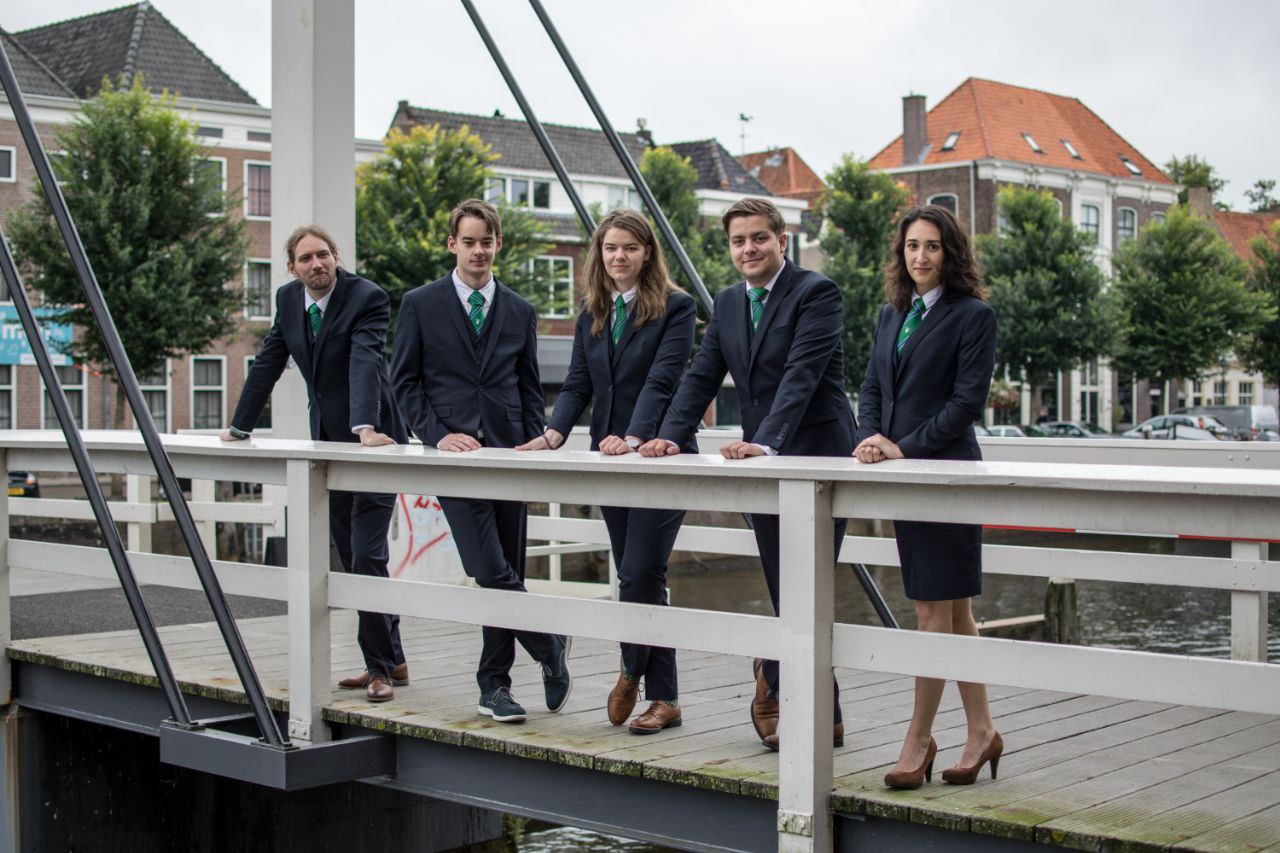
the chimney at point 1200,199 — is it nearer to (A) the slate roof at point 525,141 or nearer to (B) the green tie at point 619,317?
(A) the slate roof at point 525,141

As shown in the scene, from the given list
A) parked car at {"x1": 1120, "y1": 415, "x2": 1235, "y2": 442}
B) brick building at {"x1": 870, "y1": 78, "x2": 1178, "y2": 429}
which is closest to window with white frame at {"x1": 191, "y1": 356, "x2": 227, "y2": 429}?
parked car at {"x1": 1120, "y1": 415, "x2": 1235, "y2": 442}

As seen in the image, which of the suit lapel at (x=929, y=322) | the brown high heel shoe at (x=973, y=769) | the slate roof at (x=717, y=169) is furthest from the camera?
the slate roof at (x=717, y=169)

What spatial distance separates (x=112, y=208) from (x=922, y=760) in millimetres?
26712

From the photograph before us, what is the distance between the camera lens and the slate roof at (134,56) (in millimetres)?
38844

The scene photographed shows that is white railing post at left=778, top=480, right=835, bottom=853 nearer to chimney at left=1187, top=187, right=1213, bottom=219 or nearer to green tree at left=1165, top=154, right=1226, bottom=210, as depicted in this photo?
chimney at left=1187, top=187, right=1213, bottom=219

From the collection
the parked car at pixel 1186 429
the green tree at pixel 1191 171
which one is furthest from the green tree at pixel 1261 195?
the parked car at pixel 1186 429

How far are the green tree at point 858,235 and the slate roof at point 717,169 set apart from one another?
11.4m

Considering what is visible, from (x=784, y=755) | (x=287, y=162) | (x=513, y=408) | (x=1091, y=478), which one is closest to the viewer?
(x=1091, y=478)

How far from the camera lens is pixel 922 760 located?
3904 mm

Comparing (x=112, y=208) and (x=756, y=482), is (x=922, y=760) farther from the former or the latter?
(x=112, y=208)

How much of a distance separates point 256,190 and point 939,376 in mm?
36231

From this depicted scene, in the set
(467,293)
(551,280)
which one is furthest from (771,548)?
(551,280)

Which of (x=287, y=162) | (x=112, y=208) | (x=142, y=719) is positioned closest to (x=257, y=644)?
(x=142, y=719)

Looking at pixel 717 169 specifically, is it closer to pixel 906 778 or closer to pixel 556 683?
pixel 556 683
